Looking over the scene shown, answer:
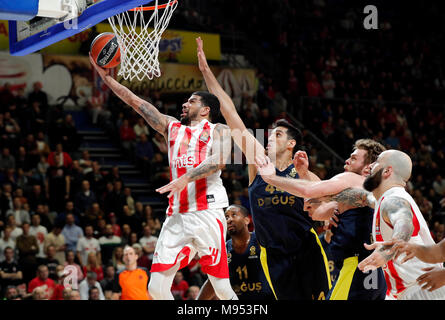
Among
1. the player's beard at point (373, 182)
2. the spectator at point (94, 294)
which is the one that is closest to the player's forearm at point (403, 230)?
the player's beard at point (373, 182)

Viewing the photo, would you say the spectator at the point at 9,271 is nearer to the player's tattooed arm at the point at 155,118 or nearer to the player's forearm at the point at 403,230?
the player's tattooed arm at the point at 155,118

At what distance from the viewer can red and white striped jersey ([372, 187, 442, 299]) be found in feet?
16.1

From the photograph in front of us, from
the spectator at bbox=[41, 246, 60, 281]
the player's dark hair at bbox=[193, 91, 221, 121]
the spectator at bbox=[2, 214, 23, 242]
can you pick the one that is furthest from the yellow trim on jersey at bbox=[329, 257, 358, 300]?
the spectator at bbox=[2, 214, 23, 242]

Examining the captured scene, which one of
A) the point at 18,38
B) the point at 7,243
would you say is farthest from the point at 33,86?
the point at 18,38

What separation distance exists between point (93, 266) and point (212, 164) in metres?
5.12

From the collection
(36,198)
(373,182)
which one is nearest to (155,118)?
(373,182)

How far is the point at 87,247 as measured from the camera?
35.1 ft

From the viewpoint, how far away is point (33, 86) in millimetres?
13875

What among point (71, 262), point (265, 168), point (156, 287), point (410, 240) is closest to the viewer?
point (410, 240)

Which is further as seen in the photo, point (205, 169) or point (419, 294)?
point (205, 169)

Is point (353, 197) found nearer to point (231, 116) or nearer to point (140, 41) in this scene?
point (231, 116)

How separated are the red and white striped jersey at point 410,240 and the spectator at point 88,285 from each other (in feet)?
18.6

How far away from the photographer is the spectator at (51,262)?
10.1 meters

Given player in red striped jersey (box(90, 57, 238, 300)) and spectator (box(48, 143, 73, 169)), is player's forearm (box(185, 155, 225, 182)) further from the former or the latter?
spectator (box(48, 143, 73, 169))
